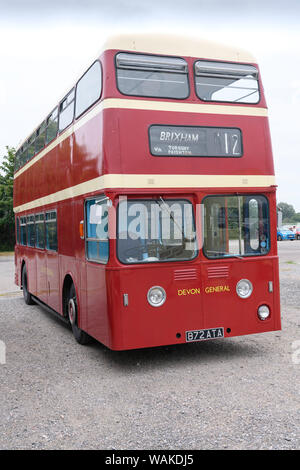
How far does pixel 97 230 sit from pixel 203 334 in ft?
6.43

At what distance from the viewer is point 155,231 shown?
7055 mm

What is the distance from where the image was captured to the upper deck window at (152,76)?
23.3 ft

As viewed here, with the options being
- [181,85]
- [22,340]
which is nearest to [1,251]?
[22,340]

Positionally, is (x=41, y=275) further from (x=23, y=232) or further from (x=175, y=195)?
(x=175, y=195)

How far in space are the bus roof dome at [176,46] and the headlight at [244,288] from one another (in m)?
3.06

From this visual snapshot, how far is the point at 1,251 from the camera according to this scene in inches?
1667

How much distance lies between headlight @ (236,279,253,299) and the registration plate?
0.54 m

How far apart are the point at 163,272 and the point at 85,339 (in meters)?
2.32

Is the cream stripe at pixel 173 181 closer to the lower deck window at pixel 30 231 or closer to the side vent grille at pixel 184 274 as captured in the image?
the side vent grille at pixel 184 274

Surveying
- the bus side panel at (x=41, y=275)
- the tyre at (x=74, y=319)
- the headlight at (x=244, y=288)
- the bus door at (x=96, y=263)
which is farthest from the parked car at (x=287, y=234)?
the bus door at (x=96, y=263)

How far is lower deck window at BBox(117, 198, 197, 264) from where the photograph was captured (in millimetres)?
6973
